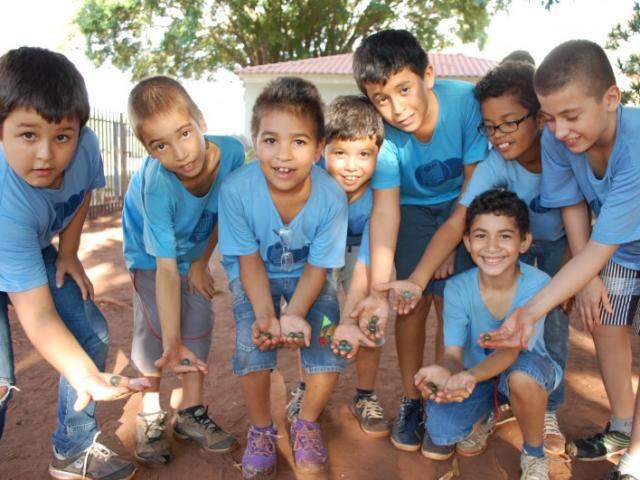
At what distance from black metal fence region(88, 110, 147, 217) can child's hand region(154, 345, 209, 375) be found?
28.7ft

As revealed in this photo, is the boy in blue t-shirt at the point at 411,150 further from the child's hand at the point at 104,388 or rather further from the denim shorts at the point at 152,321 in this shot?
the child's hand at the point at 104,388

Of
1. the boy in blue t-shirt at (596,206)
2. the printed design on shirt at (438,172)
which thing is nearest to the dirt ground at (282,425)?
the boy in blue t-shirt at (596,206)

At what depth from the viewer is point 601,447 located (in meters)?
2.56

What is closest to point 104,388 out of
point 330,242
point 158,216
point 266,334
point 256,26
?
point 266,334

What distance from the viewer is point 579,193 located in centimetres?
248

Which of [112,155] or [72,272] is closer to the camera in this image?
[72,272]

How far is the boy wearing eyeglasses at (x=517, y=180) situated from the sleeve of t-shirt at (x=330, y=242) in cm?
31

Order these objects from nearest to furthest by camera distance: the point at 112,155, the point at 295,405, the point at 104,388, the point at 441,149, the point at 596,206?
the point at 104,388
the point at 596,206
the point at 441,149
the point at 295,405
the point at 112,155

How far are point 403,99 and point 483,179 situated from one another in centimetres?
53

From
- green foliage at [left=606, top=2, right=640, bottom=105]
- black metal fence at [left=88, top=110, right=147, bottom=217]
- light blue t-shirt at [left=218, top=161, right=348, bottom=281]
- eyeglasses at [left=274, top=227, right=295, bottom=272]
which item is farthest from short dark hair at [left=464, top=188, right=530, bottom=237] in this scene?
black metal fence at [left=88, top=110, right=147, bottom=217]

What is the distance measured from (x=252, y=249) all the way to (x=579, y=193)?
1488 mm

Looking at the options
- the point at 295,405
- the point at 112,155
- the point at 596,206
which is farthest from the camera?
the point at 112,155

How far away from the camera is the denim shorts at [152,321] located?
2730mm

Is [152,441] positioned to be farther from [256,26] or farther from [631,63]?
[256,26]
